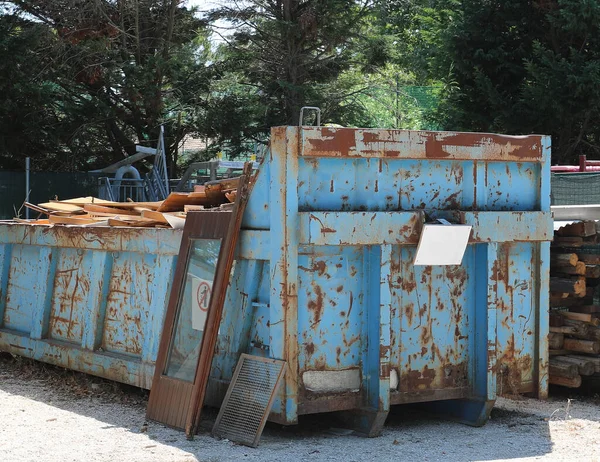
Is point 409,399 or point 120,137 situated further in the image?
point 120,137

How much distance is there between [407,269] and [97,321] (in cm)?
253

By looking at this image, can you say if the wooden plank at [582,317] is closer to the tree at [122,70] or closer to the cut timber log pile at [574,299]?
the cut timber log pile at [574,299]

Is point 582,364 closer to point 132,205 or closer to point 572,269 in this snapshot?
point 572,269

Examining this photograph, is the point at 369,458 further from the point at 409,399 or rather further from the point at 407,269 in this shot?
the point at 407,269

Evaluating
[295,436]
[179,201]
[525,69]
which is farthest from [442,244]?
[525,69]

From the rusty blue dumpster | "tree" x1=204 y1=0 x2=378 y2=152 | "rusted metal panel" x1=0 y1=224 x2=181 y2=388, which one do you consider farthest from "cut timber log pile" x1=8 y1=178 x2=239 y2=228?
"tree" x1=204 y1=0 x2=378 y2=152

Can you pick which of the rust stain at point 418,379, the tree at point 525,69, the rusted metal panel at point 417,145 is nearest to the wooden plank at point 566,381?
the rust stain at point 418,379

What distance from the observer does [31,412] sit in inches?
235

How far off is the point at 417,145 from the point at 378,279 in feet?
2.87

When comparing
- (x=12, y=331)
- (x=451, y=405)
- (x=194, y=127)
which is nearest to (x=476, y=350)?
(x=451, y=405)

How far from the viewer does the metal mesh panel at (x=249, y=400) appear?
5.01 metres

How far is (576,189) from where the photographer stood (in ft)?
38.5

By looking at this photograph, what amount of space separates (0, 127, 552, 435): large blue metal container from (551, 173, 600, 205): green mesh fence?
592 centimetres

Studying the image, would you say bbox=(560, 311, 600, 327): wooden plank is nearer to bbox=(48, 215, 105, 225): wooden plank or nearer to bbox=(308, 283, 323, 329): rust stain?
bbox=(308, 283, 323, 329): rust stain
